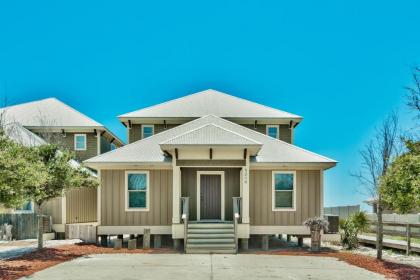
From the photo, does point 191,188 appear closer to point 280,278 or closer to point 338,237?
point 338,237

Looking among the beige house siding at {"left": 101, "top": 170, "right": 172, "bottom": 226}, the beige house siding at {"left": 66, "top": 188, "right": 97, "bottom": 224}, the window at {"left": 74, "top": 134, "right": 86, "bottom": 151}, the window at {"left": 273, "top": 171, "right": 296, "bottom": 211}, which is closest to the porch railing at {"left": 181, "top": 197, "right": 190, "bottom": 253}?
the beige house siding at {"left": 101, "top": 170, "right": 172, "bottom": 226}

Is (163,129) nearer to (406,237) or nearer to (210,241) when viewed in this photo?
(210,241)

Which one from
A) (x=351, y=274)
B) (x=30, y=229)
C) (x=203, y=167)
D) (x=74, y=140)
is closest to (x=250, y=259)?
(x=351, y=274)

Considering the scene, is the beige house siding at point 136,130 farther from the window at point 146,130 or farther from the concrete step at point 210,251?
the concrete step at point 210,251

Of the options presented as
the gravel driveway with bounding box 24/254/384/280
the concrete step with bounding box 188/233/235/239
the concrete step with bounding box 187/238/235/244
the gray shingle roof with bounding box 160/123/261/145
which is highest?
the gray shingle roof with bounding box 160/123/261/145

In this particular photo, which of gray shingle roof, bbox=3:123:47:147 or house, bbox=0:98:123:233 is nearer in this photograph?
house, bbox=0:98:123:233

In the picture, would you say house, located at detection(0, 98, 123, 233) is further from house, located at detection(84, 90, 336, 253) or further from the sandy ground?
house, located at detection(84, 90, 336, 253)

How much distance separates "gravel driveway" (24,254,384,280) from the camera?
44.4ft

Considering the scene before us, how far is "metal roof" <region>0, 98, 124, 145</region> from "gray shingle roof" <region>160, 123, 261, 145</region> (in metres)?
11.5

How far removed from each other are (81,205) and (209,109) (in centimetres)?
911

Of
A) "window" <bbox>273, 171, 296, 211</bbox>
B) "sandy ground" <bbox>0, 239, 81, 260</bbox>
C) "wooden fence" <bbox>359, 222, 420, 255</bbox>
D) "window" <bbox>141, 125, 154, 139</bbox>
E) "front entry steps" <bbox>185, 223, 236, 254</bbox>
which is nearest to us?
"sandy ground" <bbox>0, 239, 81, 260</bbox>

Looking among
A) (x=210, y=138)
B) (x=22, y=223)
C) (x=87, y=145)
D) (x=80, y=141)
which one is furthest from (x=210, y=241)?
(x=80, y=141)

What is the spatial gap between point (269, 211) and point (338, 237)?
327 centimetres

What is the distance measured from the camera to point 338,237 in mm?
22312
